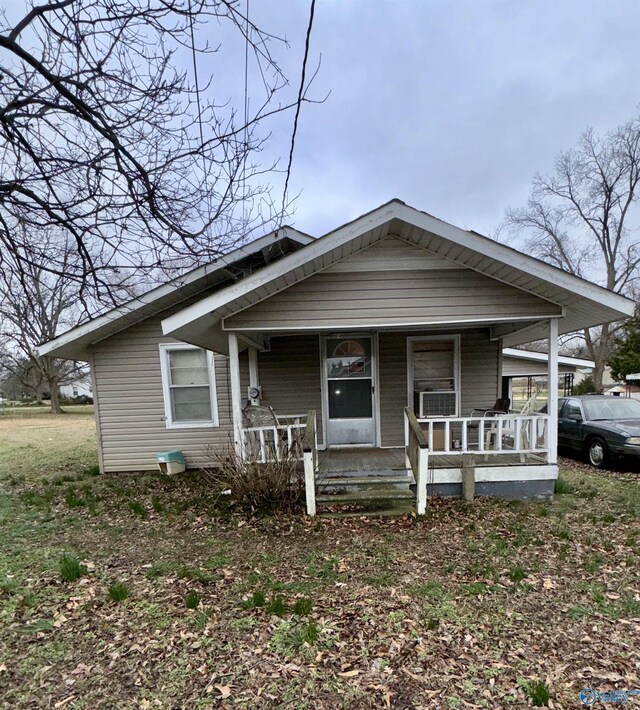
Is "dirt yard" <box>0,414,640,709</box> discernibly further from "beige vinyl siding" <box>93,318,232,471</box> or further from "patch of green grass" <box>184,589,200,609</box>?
"beige vinyl siding" <box>93,318,232,471</box>

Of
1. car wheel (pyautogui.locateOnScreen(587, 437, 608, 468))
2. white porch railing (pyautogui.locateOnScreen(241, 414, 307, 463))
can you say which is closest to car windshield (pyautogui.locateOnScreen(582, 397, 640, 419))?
car wheel (pyautogui.locateOnScreen(587, 437, 608, 468))

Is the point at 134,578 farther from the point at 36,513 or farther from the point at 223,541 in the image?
the point at 36,513

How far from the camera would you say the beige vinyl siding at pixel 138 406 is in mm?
7562

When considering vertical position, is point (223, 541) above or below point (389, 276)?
below

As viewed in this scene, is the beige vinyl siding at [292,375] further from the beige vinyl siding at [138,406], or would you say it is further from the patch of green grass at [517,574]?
the patch of green grass at [517,574]

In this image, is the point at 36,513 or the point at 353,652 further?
the point at 36,513

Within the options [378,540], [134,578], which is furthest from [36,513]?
[378,540]

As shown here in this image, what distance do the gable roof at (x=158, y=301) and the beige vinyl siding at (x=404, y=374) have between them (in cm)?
251

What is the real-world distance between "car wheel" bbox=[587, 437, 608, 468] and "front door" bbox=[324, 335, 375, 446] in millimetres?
4932

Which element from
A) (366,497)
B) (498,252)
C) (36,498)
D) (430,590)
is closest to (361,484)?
(366,497)

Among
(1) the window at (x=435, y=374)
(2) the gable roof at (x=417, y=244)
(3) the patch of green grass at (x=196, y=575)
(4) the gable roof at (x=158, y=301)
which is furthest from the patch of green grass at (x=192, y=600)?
(1) the window at (x=435, y=374)

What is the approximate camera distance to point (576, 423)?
8.80 meters

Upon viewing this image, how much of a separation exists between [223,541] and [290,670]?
6.73 ft

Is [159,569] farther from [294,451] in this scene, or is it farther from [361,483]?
[361,483]
